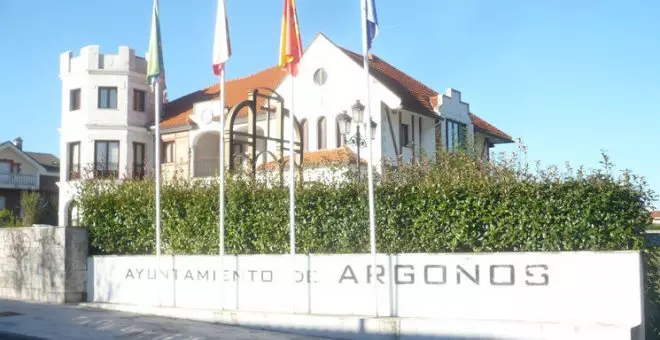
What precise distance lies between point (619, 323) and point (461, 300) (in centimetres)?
240

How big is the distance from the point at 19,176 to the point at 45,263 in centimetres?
3806

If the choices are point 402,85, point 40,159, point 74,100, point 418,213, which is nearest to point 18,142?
point 40,159

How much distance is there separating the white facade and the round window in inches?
398

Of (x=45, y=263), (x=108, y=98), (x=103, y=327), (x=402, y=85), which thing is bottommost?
(x=103, y=327)

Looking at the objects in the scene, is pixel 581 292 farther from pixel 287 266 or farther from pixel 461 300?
pixel 287 266

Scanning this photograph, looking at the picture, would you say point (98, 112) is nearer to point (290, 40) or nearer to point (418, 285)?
point (290, 40)

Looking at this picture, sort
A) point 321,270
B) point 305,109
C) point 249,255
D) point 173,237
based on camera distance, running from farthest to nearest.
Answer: point 305,109
point 173,237
point 249,255
point 321,270

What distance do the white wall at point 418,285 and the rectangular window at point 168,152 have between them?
20.9 meters

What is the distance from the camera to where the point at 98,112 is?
35344 millimetres

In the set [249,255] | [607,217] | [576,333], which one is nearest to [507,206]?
[607,217]

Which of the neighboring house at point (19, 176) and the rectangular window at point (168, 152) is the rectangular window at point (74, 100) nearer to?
the rectangular window at point (168, 152)

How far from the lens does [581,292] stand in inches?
423

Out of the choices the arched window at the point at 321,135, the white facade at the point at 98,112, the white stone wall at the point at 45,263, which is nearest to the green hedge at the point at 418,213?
the white stone wall at the point at 45,263

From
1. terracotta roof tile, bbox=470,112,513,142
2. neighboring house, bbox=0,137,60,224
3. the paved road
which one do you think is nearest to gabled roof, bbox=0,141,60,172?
neighboring house, bbox=0,137,60,224
